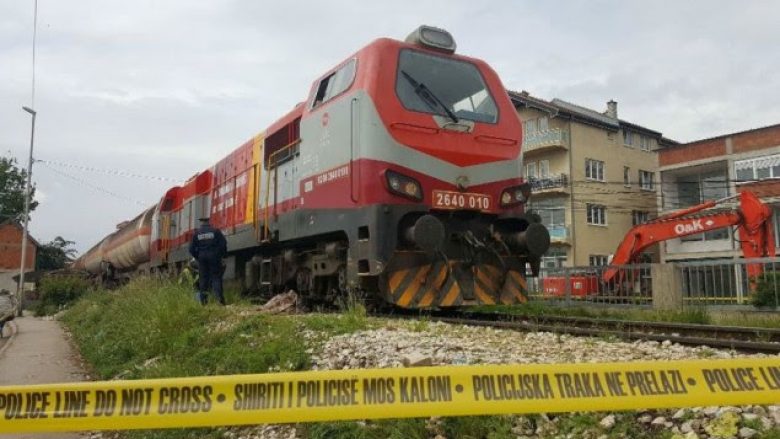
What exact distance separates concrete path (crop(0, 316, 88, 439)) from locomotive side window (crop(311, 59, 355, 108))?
498cm

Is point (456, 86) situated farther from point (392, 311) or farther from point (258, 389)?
point (258, 389)

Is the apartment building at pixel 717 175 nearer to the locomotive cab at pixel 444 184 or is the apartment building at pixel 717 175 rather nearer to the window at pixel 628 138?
the window at pixel 628 138

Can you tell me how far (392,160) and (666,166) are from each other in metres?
31.0

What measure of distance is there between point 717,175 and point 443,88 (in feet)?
102

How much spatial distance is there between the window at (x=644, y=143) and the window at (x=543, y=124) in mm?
8753

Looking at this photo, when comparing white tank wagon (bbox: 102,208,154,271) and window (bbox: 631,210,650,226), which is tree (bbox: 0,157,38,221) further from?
window (bbox: 631,210,650,226)

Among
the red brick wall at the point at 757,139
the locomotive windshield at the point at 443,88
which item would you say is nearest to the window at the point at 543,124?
the red brick wall at the point at 757,139

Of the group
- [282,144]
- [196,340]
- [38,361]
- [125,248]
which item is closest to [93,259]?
[125,248]

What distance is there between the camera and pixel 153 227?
19.2 metres

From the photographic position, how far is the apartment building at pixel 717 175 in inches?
1166

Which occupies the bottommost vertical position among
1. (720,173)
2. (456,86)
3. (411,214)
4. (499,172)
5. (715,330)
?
(715,330)

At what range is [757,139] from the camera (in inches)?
1186

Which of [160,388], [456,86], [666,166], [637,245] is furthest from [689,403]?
[666,166]

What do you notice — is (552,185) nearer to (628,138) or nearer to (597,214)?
(597,214)
